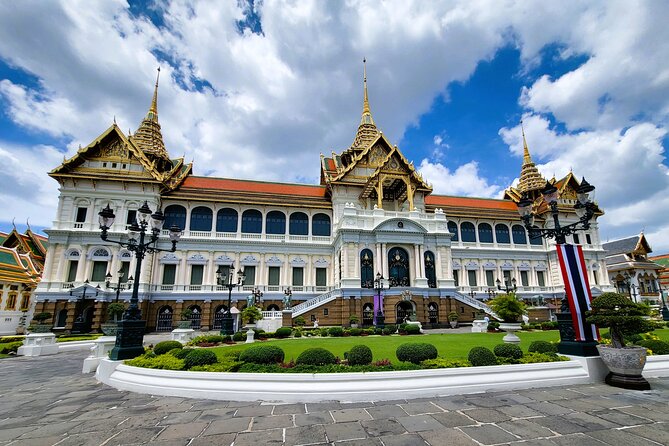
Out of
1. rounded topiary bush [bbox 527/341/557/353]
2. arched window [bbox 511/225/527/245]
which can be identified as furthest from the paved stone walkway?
arched window [bbox 511/225/527/245]

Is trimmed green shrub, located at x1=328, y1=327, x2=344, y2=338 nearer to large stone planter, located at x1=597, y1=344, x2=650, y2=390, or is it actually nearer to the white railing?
the white railing

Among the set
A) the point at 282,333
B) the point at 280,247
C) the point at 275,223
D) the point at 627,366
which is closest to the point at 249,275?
the point at 280,247

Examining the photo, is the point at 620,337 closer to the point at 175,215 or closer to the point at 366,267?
the point at 366,267

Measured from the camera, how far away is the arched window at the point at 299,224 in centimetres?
3394

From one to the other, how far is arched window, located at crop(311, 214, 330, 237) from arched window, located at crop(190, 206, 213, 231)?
10443 mm

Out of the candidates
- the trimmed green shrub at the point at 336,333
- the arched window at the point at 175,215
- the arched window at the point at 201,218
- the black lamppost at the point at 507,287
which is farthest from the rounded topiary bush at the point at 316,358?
the arched window at the point at 175,215

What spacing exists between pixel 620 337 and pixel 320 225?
92.3 feet

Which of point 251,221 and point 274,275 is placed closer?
point 274,275

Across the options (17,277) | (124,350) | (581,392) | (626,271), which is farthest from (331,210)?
(626,271)

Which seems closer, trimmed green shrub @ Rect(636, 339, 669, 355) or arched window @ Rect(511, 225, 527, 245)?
trimmed green shrub @ Rect(636, 339, 669, 355)

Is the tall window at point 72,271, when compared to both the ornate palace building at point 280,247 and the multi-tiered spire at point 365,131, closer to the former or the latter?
the ornate palace building at point 280,247

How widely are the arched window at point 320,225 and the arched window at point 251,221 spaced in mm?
5555

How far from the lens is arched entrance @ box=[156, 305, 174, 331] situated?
2880 cm

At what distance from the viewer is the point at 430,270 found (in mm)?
29359
